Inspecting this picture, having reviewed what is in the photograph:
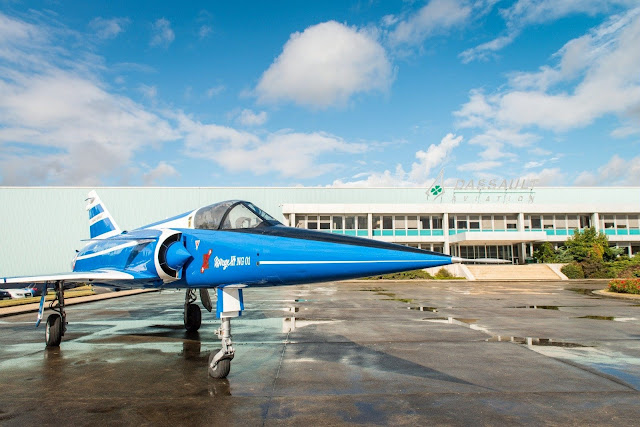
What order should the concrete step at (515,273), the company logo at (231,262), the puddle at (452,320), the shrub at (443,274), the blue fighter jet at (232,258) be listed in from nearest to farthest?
the blue fighter jet at (232,258), the company logo at (231,262), the puddle at (452,320), the concrete step at (515,273), the shrub at (443,274)

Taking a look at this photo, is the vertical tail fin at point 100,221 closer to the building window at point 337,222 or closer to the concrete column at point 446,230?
the building window at point 337,222

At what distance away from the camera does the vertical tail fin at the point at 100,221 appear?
14773 mm

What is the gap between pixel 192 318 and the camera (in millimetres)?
12016

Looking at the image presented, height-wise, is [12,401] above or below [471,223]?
below

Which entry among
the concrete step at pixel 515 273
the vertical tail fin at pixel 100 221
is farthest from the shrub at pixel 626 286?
the vertical tail fin at pixel 100 221

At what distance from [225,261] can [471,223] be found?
2148 inches

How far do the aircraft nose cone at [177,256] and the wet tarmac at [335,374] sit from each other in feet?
6.41

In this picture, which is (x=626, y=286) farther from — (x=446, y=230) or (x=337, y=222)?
(x=337, y=222)

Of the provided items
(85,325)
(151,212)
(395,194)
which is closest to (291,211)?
(395,194)

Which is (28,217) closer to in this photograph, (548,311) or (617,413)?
(548,311)

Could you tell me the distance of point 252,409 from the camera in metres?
5.49

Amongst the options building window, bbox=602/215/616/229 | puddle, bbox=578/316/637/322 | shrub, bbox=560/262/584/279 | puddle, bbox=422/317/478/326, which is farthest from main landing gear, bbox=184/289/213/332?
building window, bbox=602/215/616/229

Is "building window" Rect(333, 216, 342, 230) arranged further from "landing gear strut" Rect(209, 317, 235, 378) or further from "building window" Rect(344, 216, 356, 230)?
"landing gear strut" Rect(209, 317, 235, 378)

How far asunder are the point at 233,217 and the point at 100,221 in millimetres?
9925
